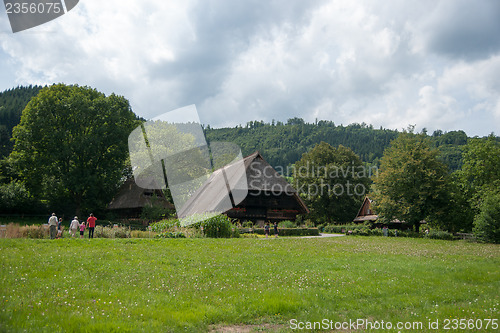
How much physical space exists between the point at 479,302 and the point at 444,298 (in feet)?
2.26

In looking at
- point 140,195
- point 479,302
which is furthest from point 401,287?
point 140,195

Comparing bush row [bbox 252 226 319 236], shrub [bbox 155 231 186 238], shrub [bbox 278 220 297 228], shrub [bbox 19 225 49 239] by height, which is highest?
shrub [bbox 19 225 49 239]

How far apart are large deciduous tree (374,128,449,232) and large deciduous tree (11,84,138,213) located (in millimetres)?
34402

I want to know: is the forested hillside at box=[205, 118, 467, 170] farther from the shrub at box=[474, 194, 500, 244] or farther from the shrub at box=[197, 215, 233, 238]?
the shrub at box=[197, 215, 233, 238]

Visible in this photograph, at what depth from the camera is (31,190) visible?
44625mm

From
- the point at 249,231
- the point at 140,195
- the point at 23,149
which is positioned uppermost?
the point at 23,149

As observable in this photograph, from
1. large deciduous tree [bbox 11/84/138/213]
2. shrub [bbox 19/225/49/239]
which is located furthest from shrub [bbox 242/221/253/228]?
shrub [bbox 19/225/49/239]

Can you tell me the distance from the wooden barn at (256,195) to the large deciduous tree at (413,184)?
33.2 ft

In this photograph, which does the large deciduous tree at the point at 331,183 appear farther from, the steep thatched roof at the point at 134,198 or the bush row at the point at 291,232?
the steep thatched roof at the point at 134,198

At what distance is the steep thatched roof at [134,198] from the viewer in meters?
49.0

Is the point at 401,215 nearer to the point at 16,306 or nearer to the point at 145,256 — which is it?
the point at 145,256

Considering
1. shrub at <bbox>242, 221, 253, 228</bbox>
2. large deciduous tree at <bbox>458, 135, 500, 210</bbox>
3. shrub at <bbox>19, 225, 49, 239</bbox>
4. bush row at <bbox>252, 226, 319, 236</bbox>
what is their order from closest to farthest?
shrub at <bbox>19, 225, 49, 239</bbox> < bush row at <bbox>252, 226, 319, 236</bbox> < shrub at <bbox>242, 221, 253, 228</bbox> < large deciduous tree at <bbox>458, 135, 500, 210</bbox>

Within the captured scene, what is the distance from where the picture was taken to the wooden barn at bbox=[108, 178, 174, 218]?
49.1m

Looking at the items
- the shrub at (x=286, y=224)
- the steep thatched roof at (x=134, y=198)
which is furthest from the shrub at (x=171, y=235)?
the steep thatched roof at (x=134, y=198)
